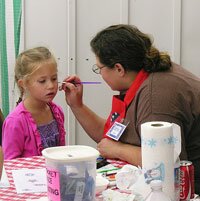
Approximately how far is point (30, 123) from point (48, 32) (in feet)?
4.81

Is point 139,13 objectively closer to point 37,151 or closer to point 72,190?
point 37,151

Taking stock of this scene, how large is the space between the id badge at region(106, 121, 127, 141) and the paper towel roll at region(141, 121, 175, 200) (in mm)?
622

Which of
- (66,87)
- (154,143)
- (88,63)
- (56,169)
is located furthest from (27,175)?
(88,63)

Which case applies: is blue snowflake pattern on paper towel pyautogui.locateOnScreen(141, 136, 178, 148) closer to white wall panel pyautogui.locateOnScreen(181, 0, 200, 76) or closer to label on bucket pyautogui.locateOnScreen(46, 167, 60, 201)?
label on bucket pyautogui.locateOnScreen(46, 167, 60, 201)

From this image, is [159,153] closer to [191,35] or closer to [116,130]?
[116,130]

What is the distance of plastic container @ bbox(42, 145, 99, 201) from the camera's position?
121 cm

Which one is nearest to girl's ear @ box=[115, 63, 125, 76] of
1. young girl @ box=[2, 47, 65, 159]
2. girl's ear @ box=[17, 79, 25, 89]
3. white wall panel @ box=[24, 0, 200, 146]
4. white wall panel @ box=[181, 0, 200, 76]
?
young girl @ box=[2, 47, 65, 159]

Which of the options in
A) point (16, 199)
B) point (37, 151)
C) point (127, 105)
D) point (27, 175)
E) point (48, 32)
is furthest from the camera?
point (48, 32)

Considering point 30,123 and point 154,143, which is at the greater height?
point 154,143

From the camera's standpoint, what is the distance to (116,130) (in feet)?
6.29

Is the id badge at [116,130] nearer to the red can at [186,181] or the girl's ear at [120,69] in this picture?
the girl's ear at [120,69]

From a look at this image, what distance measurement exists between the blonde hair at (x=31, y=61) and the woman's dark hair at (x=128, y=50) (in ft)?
1.27

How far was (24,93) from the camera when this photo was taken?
2.37 meters

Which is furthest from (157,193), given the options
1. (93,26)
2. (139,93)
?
(93,26)
